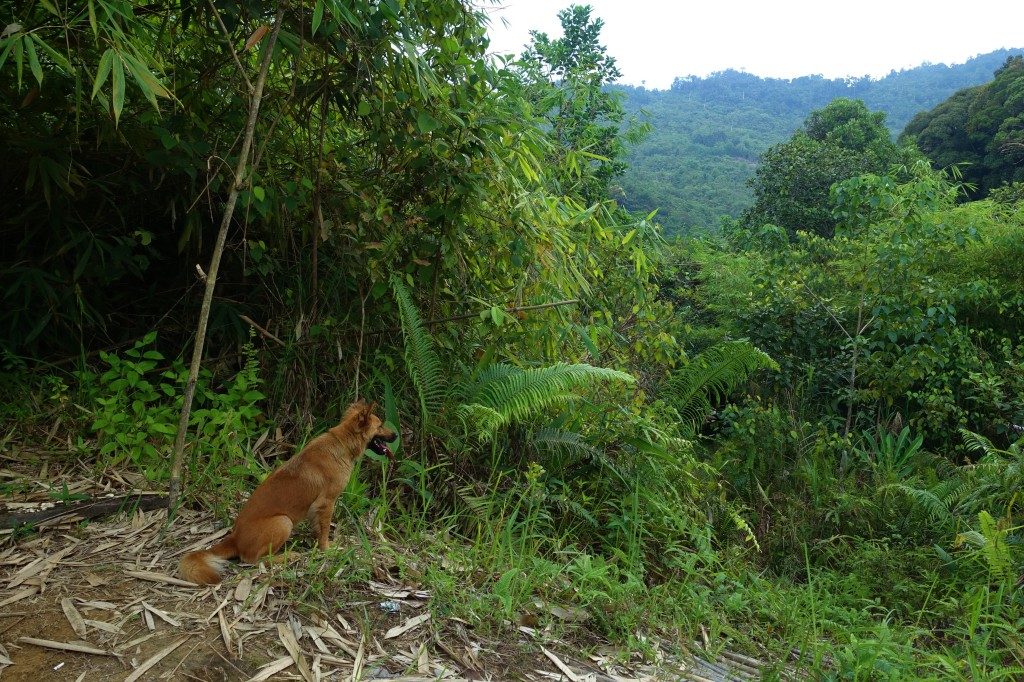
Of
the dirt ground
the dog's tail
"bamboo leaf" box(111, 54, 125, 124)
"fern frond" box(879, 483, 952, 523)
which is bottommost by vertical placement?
"fern frond" box(879, 483, 952, 523)

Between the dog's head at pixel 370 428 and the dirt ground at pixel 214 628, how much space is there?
56 centimetres

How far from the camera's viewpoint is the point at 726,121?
1813 inches

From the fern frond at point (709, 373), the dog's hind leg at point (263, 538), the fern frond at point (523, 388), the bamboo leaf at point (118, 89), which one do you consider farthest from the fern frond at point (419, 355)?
the fern frond at point (709, 373)

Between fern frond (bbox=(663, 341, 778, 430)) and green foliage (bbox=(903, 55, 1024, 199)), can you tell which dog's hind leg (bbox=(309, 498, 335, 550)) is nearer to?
fern frond (bbox=(663, 341, 778, 430))

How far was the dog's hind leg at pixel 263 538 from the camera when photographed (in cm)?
296

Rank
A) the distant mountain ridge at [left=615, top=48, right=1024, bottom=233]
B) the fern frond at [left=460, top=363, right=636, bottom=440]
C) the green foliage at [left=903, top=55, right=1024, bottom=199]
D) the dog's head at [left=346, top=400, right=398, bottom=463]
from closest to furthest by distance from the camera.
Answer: the dog's head at [left=346, top=400, right=398, bottom=463], the fern frond at [left=460, top=363, right=636, bottom=440], the green foliage at [left=903, top=55, right=1024, bottom=199], the distant mountain ridge at [left=615, top=48, right=1024, bottom=233]

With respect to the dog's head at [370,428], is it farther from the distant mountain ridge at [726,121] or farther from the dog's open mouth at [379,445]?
the distant mountain ridge at [726,121]

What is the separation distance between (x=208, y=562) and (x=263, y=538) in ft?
0.72

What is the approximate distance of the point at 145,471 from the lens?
372 cm

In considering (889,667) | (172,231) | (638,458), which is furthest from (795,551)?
(172,231)

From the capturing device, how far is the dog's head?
3332 mm

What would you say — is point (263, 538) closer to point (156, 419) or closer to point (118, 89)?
point (156, 419)

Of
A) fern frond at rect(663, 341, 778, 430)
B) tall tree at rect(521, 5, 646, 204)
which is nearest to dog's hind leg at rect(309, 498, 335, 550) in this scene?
tall tree at rect(521, 5, 646, 204)

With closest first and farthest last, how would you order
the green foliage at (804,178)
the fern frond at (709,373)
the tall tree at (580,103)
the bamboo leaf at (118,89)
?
the bamboo leaf at (118,89) < the fern frond at (709,373) < the tall tree at (580,103) < the green foliage at (804,178)
